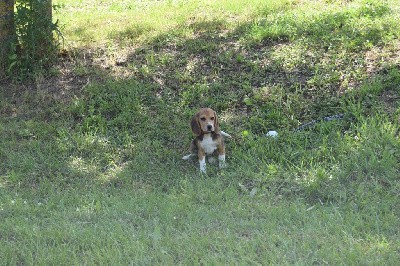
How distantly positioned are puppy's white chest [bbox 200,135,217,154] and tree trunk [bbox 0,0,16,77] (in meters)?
3.94

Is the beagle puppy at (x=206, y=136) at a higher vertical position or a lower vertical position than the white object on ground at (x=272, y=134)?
higher

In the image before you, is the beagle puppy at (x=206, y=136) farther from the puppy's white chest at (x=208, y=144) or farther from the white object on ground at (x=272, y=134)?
the white object on ground at (x=272, y=134)

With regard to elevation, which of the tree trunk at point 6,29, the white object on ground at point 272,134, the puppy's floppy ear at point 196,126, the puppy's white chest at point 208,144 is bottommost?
the white object on ground at point 272,134

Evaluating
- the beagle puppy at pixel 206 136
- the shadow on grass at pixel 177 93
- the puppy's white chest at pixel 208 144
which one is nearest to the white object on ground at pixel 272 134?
the shadow on grass at pixel 177 93

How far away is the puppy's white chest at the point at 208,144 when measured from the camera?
283 inches

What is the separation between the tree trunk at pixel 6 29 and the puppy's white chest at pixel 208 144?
155 inches

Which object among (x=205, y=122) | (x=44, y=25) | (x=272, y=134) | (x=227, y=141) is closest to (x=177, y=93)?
(x=227, y=141)

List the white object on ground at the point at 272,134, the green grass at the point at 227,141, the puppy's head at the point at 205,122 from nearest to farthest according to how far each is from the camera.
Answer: the green grass at the point at 227,141 < the puppy's head at the point at 205,122 < the white object on ground at the point at 272,134

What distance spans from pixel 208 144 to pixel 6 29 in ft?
13.8

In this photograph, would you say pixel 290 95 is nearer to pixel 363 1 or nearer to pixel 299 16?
pixel 299 16

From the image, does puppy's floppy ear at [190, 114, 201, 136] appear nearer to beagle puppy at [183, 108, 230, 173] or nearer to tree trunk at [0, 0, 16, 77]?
beagle puppy at [183, 108, 230, 173]

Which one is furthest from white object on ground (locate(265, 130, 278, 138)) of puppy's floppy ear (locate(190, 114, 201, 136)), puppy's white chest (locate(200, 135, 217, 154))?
puppy's floppy ear (locate(190, 114, 201, 136))

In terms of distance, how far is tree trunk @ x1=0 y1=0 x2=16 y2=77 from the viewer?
9.38 meters

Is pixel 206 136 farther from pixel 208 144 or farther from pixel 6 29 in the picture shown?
pixel 6 29
